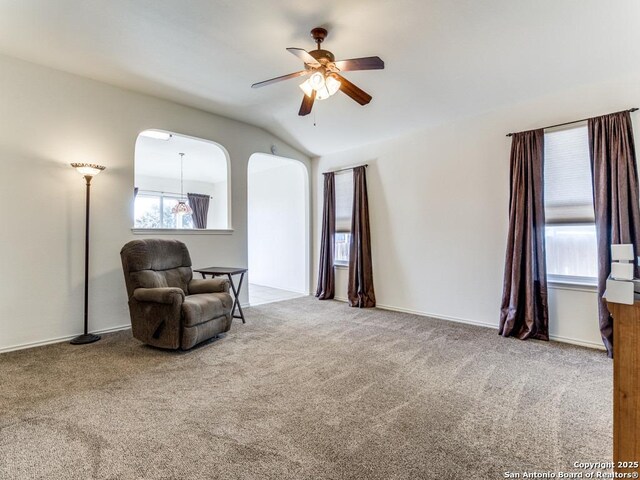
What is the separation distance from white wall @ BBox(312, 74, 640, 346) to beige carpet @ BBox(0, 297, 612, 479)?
0.67 meters

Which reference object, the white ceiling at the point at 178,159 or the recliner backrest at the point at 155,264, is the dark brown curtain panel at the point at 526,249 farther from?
the white ceiling at the point at 178,159

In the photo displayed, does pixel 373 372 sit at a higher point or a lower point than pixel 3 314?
lower

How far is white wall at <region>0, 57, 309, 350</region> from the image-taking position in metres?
3.10

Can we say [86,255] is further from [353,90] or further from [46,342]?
[353,90]

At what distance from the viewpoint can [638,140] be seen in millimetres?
2910

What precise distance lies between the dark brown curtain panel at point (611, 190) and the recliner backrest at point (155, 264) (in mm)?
4239

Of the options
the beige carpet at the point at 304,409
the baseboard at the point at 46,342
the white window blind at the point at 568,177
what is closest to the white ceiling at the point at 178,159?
the baseboard at the point at 46,342

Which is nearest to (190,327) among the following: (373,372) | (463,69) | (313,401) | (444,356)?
(313,401)

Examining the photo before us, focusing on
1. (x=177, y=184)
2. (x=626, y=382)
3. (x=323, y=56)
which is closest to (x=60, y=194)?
(x=323, y=56)

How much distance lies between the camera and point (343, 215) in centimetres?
542

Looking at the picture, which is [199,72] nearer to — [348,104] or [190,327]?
[348,104]

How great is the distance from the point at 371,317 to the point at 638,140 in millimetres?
3301

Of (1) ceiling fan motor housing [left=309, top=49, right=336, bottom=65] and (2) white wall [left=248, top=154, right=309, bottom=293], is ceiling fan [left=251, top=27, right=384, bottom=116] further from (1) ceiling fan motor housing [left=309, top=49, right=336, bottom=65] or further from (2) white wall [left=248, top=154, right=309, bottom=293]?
(2) white wall [left=248, top=154, right=309, bottom=293]

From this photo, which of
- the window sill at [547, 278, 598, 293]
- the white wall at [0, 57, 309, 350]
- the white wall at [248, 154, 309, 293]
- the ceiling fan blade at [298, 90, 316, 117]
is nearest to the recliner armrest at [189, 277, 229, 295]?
the white wall at [0, 57, 309, 350]
